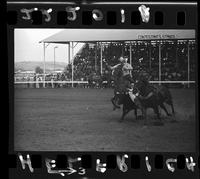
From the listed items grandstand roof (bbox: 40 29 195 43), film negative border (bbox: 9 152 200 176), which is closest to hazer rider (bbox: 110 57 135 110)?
grandstand roof (bbox: 40 29 195 43)

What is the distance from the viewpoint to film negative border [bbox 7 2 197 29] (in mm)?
10078

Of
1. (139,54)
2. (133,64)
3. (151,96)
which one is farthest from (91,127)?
(139,54)

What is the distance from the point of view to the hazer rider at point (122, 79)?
33.7ft

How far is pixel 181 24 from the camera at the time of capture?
33.3 feet

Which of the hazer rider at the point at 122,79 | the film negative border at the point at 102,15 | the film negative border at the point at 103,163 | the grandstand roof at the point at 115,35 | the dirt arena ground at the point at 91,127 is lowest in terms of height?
the film negative border at the point at 103,163

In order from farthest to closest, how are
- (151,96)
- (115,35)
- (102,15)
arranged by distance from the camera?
1. (151,96)
2. (115,35)
3. (102,15)

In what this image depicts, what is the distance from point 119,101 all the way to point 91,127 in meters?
0.57

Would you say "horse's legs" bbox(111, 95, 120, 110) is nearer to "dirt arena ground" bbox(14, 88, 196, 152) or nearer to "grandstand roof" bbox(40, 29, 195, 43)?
"dirt arena ground" bbox(14, 88, 196, 152)

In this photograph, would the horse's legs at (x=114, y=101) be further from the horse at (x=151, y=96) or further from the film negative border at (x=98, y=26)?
the film negative border at (x=98, y=26)

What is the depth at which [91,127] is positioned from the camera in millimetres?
10273

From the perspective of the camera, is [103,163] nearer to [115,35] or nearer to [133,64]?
[133,64]

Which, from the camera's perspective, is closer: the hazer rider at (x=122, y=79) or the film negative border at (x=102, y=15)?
the film negative border at (x=102, y=15)

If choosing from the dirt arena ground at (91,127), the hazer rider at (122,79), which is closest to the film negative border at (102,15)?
the hazer rider at (122,79)

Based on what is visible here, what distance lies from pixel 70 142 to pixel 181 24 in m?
2.38
